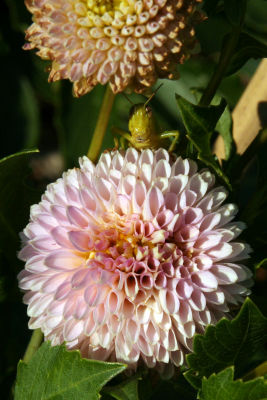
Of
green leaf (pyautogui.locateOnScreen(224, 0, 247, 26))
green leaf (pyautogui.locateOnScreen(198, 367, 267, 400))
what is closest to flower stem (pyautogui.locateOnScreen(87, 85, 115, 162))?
green leaf (pyautogui.locateOnScreen(224, 0, 247, 26))

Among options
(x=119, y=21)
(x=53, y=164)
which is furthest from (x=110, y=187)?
(x=53, y=164)

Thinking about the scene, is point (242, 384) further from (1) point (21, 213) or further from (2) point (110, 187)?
(1) point (21, 213)

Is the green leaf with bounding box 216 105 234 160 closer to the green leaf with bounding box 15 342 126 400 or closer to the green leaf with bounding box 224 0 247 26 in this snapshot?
the green leaf with bounding box 224 0 247 26

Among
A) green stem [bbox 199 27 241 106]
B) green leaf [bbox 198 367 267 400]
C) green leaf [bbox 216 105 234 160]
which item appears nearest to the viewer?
green leaf [bbox 198 367 267 400]

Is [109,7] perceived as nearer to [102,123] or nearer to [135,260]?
[102,123]

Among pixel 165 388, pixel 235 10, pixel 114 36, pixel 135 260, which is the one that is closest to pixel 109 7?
pixel 114 36

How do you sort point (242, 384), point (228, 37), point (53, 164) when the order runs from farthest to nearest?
point (53, 164)
point (228, 37)
point (242, 384)
